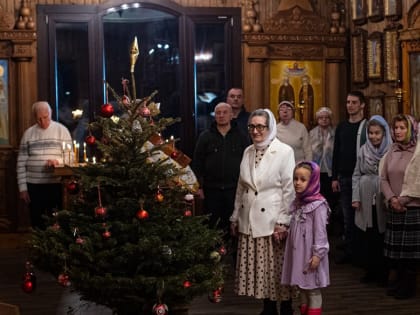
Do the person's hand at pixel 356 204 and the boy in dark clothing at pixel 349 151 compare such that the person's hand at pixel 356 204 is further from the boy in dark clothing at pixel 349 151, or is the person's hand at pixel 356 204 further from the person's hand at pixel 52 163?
the person's hand at pixel 52 163

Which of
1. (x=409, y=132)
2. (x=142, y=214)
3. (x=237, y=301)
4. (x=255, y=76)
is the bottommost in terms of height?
(x=237, y=301)

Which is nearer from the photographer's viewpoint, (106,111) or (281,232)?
(106,111)

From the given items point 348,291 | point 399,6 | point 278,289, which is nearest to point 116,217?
point 278,289

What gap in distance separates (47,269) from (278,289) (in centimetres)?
160

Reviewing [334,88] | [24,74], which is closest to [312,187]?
[24,74]

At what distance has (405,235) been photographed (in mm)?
6887

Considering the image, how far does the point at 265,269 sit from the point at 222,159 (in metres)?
1.88

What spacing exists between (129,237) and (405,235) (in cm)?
282

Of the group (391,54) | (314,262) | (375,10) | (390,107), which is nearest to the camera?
(314,262)

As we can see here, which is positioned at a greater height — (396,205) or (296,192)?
(296,192)

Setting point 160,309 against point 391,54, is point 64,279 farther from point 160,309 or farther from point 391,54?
point 391,54

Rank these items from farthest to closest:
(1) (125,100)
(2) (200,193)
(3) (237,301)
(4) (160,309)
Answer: (2) (200,193)
(3) (237,301)
(1) (125,100)
(4) (160,309)

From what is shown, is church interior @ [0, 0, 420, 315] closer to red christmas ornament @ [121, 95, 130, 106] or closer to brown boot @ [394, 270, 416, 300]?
brown boot @ [394, 270, 416, 300]

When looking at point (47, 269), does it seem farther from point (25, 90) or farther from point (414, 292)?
point (25, 90)
